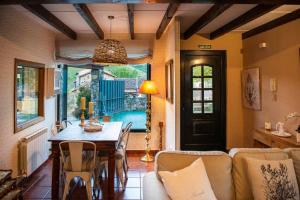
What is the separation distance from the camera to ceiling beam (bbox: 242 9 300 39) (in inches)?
130

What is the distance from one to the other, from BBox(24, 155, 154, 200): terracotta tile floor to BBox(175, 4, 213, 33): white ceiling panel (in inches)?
107

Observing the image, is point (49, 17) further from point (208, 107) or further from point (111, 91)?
point (208, 107)

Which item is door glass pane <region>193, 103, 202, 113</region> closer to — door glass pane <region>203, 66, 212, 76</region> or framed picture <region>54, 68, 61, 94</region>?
door glass pane <region>203, 66, 212, 76</region>

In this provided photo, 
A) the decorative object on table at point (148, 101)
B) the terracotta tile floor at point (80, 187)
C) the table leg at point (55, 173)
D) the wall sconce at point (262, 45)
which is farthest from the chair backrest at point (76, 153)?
the wall sconce at point (262, 45)

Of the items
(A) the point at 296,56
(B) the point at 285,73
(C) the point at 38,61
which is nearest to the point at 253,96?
(B) the point at 285,73

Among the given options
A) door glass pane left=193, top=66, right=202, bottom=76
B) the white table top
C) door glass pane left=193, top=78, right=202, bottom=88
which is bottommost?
the white table top

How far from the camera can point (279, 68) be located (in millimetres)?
3691

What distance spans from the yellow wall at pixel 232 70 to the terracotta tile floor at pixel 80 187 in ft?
6.58

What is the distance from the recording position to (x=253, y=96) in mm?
4441

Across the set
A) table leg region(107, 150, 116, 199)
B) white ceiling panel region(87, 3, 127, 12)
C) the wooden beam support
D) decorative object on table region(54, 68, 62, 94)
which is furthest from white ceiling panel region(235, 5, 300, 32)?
decorative object on table region(54, 68, 62, 94)

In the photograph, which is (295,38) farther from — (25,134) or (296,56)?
(25,134)

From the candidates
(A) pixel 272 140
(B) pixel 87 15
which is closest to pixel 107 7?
(B) pixel 87 15

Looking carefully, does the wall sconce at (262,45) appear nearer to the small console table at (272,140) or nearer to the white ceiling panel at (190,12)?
the white ceiling panel at (190,12)

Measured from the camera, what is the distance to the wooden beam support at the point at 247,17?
297 centimetres
